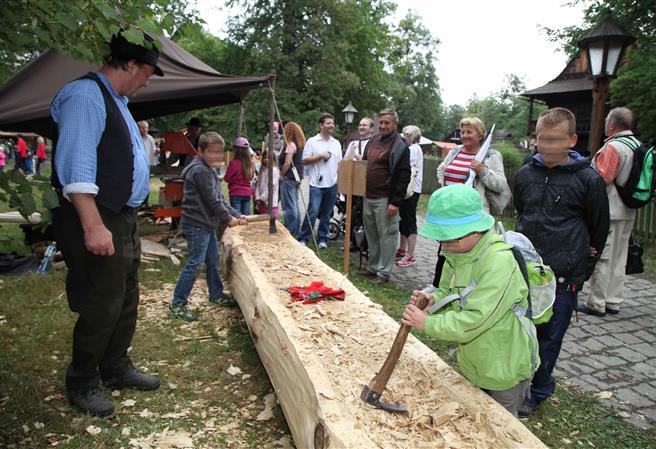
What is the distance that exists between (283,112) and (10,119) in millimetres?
21634

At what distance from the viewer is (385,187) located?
17.4 ft

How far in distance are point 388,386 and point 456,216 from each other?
0.92 m

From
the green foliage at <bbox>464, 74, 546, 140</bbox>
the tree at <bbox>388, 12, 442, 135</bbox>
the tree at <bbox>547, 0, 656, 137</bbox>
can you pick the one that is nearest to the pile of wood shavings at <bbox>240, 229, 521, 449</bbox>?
the tree at <bbox>547, 0, 656, 137</bbox>

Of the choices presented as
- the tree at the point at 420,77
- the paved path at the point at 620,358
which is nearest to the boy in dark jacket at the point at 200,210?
the paved path at the point at 620,358

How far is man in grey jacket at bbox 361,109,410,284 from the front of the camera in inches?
202

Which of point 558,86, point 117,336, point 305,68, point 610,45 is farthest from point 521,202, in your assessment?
point 305,68

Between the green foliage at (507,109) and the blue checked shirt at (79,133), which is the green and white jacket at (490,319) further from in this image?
the green foliage at (507,109)

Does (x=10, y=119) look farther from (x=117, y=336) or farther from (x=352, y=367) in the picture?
(x=352, y=367)

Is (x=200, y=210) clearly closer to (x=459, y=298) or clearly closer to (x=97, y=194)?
(x=97, y=194)

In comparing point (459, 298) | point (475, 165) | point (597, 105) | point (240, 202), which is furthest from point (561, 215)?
point (240, 202)

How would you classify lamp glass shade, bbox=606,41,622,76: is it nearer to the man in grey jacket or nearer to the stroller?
the man in grey jacket

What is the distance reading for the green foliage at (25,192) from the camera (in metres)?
2.13

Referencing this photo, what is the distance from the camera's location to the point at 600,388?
3322mm

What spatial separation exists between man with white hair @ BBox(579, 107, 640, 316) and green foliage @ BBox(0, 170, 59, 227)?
418 cm
